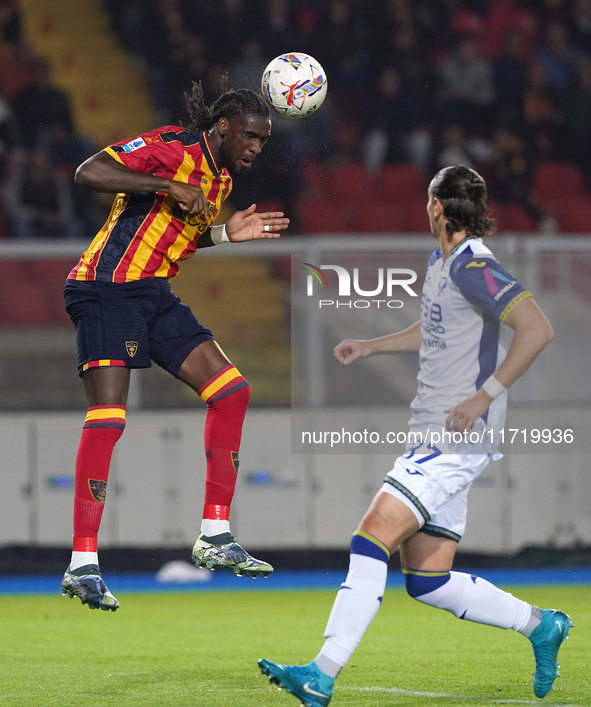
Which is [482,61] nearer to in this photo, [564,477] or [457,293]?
[564,477]

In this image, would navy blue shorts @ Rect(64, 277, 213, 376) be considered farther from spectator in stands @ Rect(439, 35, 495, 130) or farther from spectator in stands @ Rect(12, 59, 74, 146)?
spectator in stands @ Rect(439, 35, 495, 130)

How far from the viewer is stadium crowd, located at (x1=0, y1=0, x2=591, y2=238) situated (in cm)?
1093

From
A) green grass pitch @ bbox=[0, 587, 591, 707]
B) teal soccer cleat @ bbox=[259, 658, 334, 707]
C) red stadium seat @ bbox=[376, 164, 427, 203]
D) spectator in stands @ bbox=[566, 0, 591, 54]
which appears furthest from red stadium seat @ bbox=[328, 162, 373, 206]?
teal soccer cleat @ bbox=[259, 658, 334, 707]

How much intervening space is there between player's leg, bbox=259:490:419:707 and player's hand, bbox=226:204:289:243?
145 cm

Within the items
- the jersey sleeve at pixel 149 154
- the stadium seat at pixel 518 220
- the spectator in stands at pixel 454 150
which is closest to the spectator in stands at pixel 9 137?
the spectator in stands at pixel 454 150

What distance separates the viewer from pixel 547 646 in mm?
4527

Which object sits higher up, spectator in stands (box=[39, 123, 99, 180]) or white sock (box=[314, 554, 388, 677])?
spectator in stands (box=[39, 123, 99, 180])

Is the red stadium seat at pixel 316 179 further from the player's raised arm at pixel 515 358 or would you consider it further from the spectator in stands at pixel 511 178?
the player's raised arm at pixel 515 358

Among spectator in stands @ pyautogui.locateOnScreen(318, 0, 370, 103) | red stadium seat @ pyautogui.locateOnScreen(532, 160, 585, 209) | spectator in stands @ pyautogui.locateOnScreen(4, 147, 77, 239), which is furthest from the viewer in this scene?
red stadium seat @ pyautogui.locateOnScreen(532, 160, 585, 209)

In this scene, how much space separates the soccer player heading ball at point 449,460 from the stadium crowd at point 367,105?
5.69 metres

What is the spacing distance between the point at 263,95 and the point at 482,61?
27.5 feet

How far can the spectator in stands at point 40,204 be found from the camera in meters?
10.8

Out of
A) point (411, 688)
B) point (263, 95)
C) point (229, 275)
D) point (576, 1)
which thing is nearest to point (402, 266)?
point (229, 275)

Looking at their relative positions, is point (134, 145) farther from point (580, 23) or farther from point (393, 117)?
point (580, 23)
